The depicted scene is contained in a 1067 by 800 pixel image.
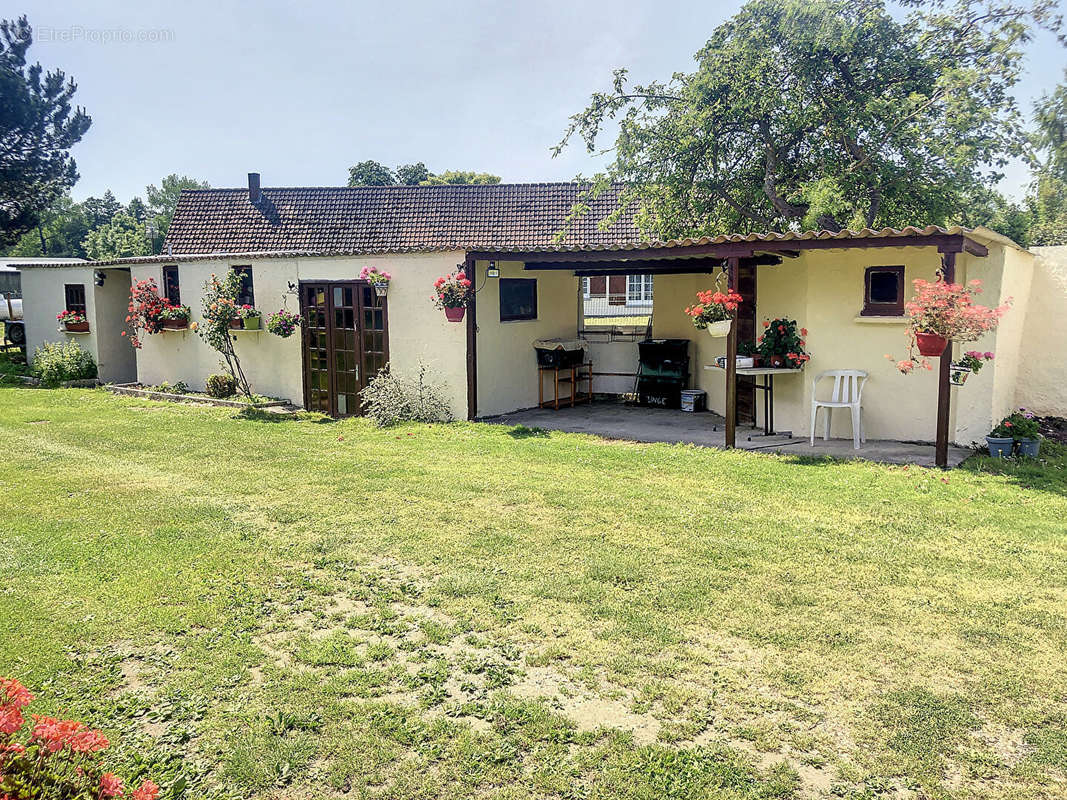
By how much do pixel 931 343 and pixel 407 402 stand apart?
7.11 m

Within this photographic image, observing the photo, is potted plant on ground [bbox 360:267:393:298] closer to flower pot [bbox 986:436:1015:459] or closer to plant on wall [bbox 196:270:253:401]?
plant on wall [bbox 196:270:253:401]

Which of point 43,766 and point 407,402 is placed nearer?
point 43,766

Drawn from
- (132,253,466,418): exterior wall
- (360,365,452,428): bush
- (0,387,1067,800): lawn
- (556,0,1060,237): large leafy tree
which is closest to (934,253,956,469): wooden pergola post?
(0,387,1067,800): lawn

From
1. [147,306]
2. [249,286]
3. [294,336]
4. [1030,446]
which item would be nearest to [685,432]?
[1030,446]

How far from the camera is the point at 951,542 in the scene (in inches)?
227

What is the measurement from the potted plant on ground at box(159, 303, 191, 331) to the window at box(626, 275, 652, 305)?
354 inches

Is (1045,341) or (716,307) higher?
(716,307)

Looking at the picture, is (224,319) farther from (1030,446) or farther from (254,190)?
(1030,446)

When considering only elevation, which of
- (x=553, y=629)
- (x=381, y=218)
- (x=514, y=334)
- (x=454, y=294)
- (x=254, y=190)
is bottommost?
(x=553, y=629)

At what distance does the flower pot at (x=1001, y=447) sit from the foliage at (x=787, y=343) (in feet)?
7.56

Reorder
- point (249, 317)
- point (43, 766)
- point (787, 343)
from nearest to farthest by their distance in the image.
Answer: point (43, 766)
point (787, 343)
point (249, 317)

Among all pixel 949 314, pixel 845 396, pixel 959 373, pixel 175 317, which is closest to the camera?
pixel 949 314

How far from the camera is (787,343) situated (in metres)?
9.80

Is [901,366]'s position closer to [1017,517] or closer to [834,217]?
[1017,517]
